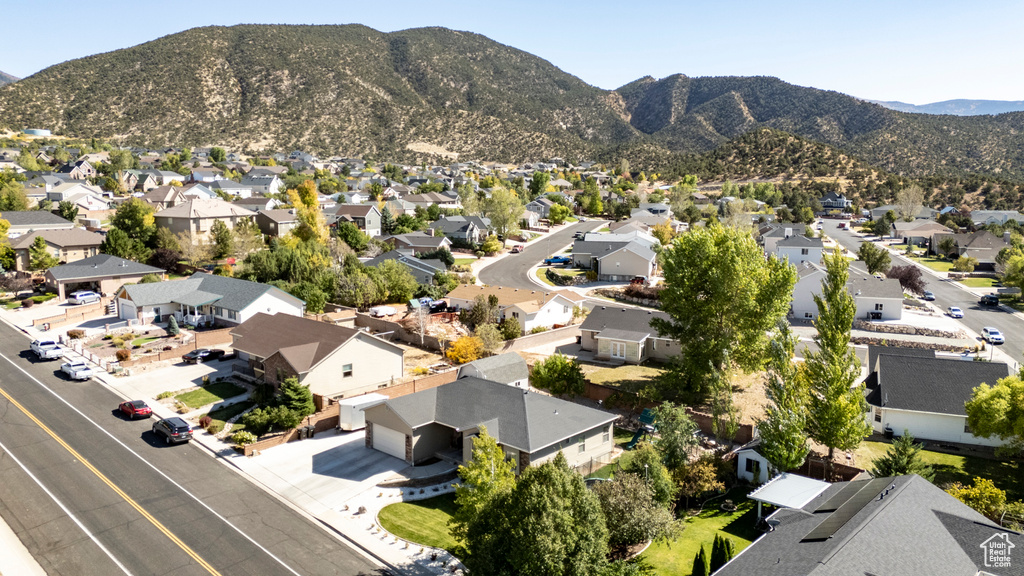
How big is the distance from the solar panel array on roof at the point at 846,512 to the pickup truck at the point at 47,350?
50.2 meters

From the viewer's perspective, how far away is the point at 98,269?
65438mm

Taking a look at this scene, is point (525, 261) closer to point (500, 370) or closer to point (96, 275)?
point (96, 275)

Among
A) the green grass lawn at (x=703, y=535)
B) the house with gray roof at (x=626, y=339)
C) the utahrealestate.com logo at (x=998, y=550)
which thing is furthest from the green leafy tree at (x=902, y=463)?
the house with gray roof at (x=626, y=339)

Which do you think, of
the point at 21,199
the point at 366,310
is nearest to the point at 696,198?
the point at 366,310

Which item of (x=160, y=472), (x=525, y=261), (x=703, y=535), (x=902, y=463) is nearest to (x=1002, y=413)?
(x=902, y=463)

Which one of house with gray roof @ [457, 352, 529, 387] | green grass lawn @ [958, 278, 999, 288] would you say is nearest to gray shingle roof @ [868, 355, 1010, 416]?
house with gray roof @ [457, 352, 529, 387]

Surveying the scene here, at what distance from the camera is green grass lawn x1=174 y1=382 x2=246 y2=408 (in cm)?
3925

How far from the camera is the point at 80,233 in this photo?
3110 inches

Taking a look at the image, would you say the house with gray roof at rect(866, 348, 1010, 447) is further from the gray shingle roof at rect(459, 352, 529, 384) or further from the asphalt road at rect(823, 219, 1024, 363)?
the gray shingle roof at rect(459, 352, 529, 384)

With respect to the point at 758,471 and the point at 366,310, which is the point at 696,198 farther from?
the point at 758,471

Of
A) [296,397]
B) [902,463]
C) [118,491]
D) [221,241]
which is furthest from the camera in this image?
[221,241]

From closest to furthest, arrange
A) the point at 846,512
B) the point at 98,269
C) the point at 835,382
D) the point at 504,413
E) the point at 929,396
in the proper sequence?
the point at 846,512
the point at 835,382
the point at 504,413
the point at 929,396
the point at 98,269

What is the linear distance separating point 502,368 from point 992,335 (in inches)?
1794

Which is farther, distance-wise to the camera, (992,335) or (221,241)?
(221,241)
